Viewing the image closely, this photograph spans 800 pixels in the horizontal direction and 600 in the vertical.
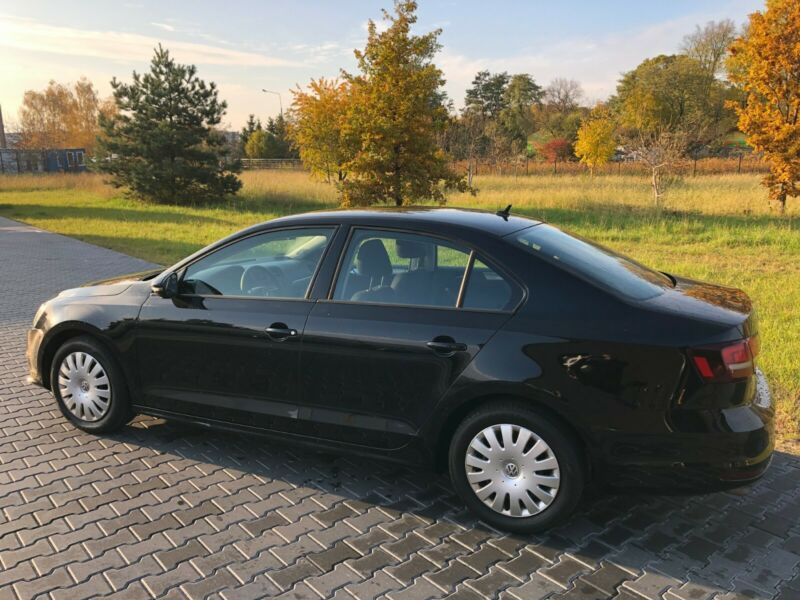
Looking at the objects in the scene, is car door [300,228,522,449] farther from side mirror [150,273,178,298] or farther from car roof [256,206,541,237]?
side mirror [150,273,178,298]

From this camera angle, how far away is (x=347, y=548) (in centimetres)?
307

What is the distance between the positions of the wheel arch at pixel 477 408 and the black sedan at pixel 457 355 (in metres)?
0.01

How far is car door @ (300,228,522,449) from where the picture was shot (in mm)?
3176

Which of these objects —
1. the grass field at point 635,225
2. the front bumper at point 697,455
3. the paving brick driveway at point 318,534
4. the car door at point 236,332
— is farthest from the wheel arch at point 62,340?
the grass field at point 635,225

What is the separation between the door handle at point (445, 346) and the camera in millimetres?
3135

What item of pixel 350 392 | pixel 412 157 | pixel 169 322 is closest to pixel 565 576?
pixel 350 392

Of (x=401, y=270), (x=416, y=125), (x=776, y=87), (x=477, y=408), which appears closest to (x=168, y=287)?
(x=401, y=270)

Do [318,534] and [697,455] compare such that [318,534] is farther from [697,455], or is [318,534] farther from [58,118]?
[58,118]

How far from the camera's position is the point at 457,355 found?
3.13 meters

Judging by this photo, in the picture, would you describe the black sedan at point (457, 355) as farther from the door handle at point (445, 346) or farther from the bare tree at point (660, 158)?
the bare tree at point (660, 158)

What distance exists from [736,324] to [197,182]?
26691 millimetres

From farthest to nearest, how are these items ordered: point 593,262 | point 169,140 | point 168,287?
point 169,140, point 168,287, point 593,262

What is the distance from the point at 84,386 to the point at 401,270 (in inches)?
95.0

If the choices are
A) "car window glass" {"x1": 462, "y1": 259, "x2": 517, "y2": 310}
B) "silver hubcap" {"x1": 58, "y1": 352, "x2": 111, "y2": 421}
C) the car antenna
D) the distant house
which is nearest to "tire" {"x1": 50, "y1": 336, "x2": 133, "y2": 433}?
"silver hubcap" {"x1": 58, "y1": 352, "x2": 111, "y2": 421}
